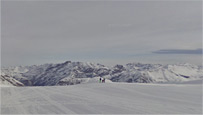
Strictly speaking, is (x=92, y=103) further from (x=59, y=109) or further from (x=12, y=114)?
(x=12, y=114)

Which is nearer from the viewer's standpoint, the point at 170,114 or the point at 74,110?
the point at 170,114

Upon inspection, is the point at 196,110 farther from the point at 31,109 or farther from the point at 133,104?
the point at 31,109

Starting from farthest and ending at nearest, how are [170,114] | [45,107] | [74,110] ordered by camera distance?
[45,107] → [74,110] → [170,114]

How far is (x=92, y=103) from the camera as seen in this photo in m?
13.6

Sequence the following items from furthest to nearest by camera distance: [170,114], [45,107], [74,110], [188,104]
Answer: [188,104] → [45,107] → [74,110] → [170,114]

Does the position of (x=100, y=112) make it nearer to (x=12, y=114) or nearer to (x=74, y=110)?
(x=74, y=110)

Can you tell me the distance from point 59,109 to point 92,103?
108 inches

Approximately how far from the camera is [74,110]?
38.3ft

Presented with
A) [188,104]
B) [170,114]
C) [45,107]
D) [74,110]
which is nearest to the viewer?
[170,114]

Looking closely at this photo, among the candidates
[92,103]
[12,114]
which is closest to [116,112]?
[92,103]

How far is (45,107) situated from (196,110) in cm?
1044

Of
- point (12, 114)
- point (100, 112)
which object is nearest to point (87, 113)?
point (100, 112)

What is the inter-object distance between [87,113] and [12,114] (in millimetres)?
4709

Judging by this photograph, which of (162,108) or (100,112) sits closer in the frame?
(100,112)
